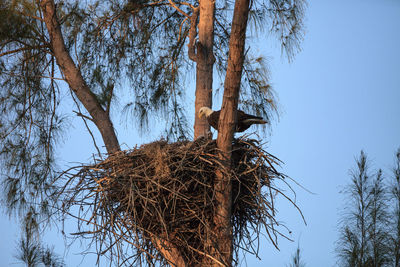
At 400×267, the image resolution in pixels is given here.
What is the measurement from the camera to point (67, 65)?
4559 mm

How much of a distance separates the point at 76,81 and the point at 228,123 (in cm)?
199

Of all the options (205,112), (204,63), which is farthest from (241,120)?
(204,63)

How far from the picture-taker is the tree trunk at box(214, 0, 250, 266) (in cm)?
302

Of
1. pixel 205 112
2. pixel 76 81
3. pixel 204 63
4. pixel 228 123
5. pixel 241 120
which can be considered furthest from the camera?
pixel 76 81

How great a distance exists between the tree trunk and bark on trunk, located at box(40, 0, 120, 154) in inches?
55.7

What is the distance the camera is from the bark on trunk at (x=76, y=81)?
4.40 metres

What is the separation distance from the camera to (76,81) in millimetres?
4527

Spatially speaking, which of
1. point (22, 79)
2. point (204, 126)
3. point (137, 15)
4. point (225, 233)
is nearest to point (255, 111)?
point (204, 126)

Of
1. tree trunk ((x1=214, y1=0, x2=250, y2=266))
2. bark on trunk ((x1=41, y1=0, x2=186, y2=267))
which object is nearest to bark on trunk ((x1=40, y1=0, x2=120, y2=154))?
bark on trunk ((x1=41, y1=0, x2=186, y2=267))

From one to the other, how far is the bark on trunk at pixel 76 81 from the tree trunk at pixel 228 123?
1.41 m

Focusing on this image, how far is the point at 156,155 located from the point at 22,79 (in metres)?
2.68

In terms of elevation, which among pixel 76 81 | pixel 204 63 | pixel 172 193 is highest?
pixel 204 63

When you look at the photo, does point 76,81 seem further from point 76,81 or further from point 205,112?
point 205,112

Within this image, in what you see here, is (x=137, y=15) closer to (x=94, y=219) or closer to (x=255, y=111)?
(x=255, y=111)
